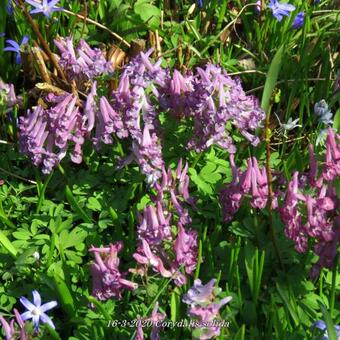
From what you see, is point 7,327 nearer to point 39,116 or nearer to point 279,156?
point 39,116

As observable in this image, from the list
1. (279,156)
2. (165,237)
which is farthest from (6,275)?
(279,156)

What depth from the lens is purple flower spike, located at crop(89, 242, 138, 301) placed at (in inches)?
83.7

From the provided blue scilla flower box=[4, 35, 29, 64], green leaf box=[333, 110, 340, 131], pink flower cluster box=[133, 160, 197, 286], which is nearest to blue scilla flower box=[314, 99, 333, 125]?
green leaf box=[333, 110, 340, 131]

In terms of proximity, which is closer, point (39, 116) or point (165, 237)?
point (165, 237)

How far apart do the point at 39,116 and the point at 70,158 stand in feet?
1.02

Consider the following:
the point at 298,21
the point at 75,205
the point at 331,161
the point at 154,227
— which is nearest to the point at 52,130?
the point at 75,205

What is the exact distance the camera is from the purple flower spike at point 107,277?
2125 mm

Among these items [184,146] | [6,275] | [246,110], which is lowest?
[6,275]

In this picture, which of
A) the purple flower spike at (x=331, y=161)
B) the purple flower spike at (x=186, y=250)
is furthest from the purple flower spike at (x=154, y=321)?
the purple flower spike at (x=331, y=161)

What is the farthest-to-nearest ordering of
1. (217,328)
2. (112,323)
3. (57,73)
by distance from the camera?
(57,73) < (112,323) < (217,328)

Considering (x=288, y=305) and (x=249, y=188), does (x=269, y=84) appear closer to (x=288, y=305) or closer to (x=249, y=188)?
(x=249, y=188)

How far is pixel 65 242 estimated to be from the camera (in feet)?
7.96

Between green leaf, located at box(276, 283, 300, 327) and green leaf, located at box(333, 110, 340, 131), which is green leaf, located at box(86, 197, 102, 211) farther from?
green leaf, located at box(333, 110, 340, 131)

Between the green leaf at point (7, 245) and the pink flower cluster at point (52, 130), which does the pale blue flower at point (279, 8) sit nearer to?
the pink flower cluster at point (52, 130)
